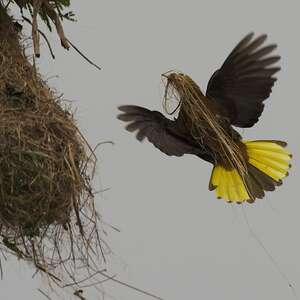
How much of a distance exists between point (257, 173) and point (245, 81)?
29 centimetres

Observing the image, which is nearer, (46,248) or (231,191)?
(46,248)

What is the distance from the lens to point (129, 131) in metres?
3.18

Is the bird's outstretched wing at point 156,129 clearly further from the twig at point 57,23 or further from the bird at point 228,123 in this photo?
the twig at point 57,23

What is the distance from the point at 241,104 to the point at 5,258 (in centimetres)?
84

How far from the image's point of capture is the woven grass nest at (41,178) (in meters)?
2.88

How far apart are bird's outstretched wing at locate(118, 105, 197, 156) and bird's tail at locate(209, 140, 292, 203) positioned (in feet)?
0.55

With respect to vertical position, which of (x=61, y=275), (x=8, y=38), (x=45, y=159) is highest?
(x=8, y=38)

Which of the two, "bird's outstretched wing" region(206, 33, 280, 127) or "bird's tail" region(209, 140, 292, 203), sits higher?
"bird's outstretched wing" region(206, 33, 280, 127)

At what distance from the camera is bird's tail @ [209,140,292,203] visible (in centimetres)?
331

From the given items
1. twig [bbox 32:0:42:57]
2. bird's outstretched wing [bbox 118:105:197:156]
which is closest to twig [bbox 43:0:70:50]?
twig [bbox 32:0:42:57]

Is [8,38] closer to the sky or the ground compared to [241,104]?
closer to the sky

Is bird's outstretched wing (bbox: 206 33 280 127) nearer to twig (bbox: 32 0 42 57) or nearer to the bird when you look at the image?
the bird

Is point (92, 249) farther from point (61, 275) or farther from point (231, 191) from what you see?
point (231, 191)

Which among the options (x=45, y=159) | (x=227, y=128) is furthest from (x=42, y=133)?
(x=227, y=128)
